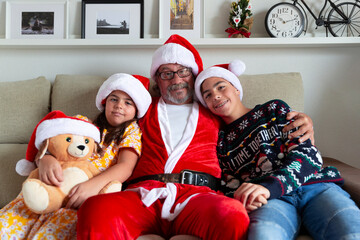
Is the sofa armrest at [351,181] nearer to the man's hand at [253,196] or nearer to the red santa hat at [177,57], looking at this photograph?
the man's hand at [253,196]

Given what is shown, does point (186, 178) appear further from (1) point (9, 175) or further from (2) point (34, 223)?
(1) point (9, 175)

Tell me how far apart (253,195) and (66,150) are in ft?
2.56

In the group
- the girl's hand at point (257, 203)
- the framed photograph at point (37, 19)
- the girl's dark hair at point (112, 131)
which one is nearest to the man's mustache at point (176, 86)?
the girl's dark hair at point (112, 131)

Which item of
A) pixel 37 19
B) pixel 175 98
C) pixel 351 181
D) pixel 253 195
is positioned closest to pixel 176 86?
pixel 175 98

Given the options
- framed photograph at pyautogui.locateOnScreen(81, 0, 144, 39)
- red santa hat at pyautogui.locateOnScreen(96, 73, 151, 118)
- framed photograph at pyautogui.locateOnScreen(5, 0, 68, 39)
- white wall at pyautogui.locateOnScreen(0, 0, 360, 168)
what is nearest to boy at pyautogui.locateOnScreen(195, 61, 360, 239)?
red santa hat at pyautogui.locateOnScreen(96, 73, 151, 118)

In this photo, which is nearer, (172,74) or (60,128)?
(60,128)

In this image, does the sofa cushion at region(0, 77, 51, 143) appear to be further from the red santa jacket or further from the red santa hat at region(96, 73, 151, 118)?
the red santa jacket

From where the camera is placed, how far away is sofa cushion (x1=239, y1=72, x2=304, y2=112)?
1801 mm

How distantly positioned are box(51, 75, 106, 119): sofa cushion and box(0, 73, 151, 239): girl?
0.18 metres

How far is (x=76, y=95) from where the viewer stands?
1889 mm

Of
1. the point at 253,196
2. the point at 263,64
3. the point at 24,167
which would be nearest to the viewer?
the point at 253,196

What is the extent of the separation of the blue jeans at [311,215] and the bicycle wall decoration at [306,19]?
1.06 meters

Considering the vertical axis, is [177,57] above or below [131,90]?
above

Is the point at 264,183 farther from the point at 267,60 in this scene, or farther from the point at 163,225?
the point at 267,60
